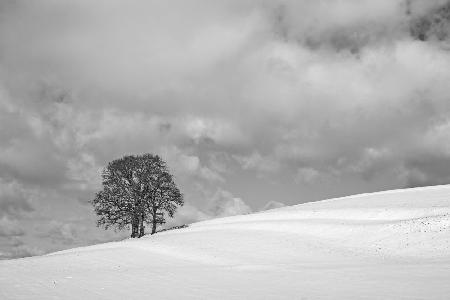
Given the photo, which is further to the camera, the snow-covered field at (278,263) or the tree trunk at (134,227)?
the tree trunk at (134,227)

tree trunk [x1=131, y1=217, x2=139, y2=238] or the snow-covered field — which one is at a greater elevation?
tree trunk [x1=131, y1=217, x2=139, y2=238]

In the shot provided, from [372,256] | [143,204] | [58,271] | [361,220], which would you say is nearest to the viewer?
[58,271]

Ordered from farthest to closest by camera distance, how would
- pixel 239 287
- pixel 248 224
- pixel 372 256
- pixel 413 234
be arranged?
pixel 248 224, pixel 413 234, pixel 372 256, pixel 239 287

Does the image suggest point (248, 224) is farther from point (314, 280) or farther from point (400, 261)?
point (314, 280)

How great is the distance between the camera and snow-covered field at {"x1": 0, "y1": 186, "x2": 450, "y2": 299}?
21.7 metres

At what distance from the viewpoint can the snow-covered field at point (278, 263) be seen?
2169 centimetres

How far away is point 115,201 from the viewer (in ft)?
219

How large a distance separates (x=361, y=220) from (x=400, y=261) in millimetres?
16452

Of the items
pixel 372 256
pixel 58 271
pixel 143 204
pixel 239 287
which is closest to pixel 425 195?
pixel 372 256

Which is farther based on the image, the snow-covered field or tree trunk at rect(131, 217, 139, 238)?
tree trunk at rect(131, 217, 139, 238)

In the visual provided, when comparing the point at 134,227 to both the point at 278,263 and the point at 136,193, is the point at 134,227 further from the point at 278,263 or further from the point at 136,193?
the point at 278,263

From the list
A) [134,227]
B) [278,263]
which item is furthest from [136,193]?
[278,263]

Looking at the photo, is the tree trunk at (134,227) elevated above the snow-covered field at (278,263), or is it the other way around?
the tree trunk at (134,227)

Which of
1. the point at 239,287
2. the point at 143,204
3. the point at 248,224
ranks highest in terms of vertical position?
the point at 143,204
